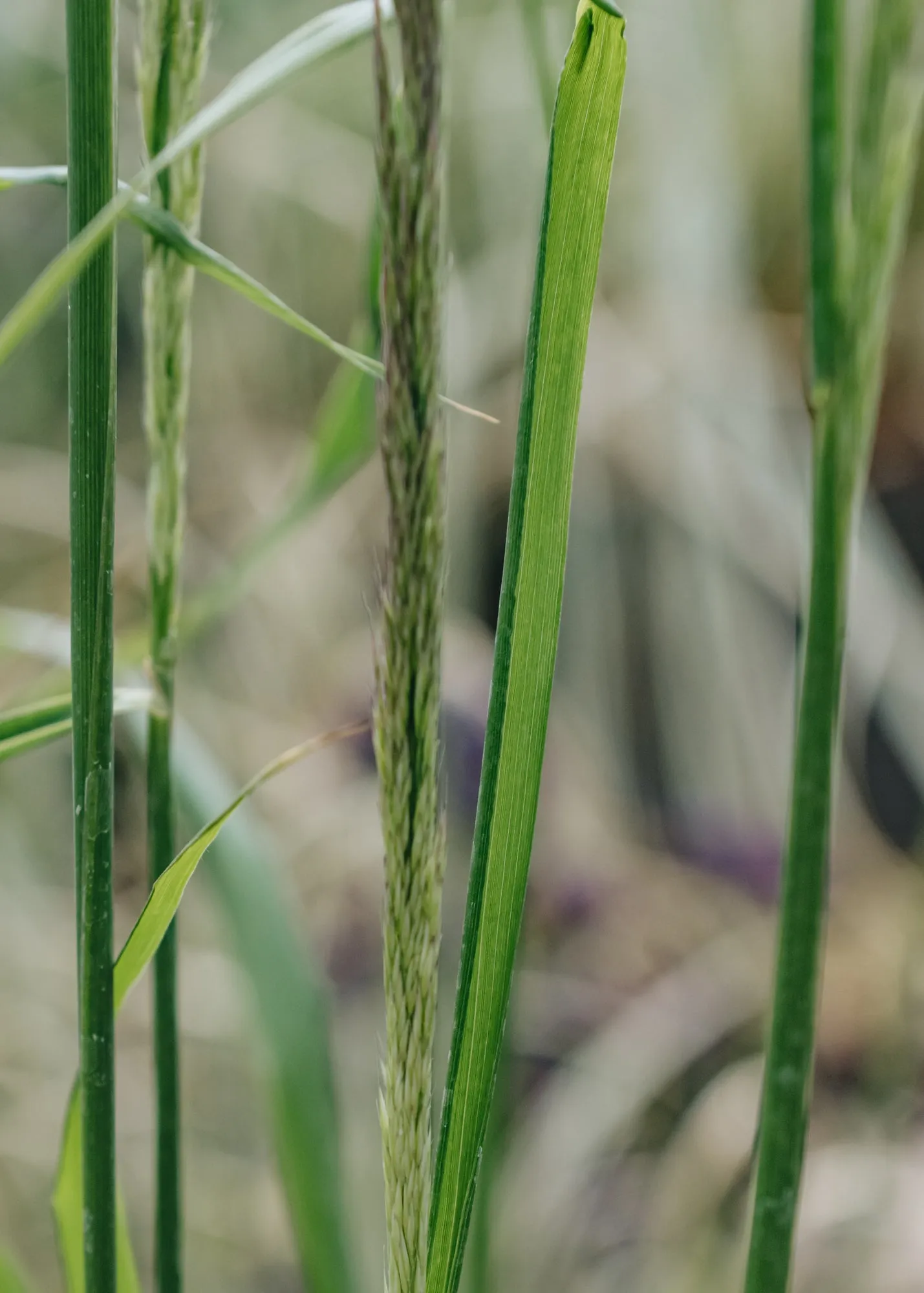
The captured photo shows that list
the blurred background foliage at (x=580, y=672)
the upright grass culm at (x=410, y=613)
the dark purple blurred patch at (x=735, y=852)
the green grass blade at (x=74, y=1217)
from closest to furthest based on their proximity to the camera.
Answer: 1. the upright grass culm at (x=410, y=613)
2. the green grass blade at (x=74, y=1217)
3. the blurred background foliage at (x=580, y=672)
4. the dark purple blurred patch at (x=735, y=852)

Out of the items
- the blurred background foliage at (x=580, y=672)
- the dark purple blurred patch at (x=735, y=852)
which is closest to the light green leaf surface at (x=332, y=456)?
the blurred background foliage at (x=580, y=672)

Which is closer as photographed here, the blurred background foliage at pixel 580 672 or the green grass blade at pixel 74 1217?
the green grass blade at pixel 74 1217

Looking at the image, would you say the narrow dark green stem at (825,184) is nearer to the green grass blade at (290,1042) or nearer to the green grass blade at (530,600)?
the green grass blade at (530,600)

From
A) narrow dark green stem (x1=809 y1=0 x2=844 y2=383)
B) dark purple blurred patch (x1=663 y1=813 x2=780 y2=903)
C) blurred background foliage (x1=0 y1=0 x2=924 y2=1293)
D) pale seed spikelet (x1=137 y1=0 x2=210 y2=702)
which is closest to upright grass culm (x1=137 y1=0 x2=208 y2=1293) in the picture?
pale seed spikelet (x1=137 y1=0 x2=210 y2=702)

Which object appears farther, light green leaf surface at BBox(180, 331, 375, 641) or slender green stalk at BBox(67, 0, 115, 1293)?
light green leaf surface at BBox(180, 331, 375, 641)

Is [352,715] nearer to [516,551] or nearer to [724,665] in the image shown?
[724,665]

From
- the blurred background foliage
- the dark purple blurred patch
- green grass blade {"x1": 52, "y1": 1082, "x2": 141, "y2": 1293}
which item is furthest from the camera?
the dark purple blurred patch

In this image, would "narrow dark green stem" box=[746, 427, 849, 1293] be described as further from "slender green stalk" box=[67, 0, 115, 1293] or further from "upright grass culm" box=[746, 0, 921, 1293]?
"slender green stalk" box=[67, 0, 115, 1293]
